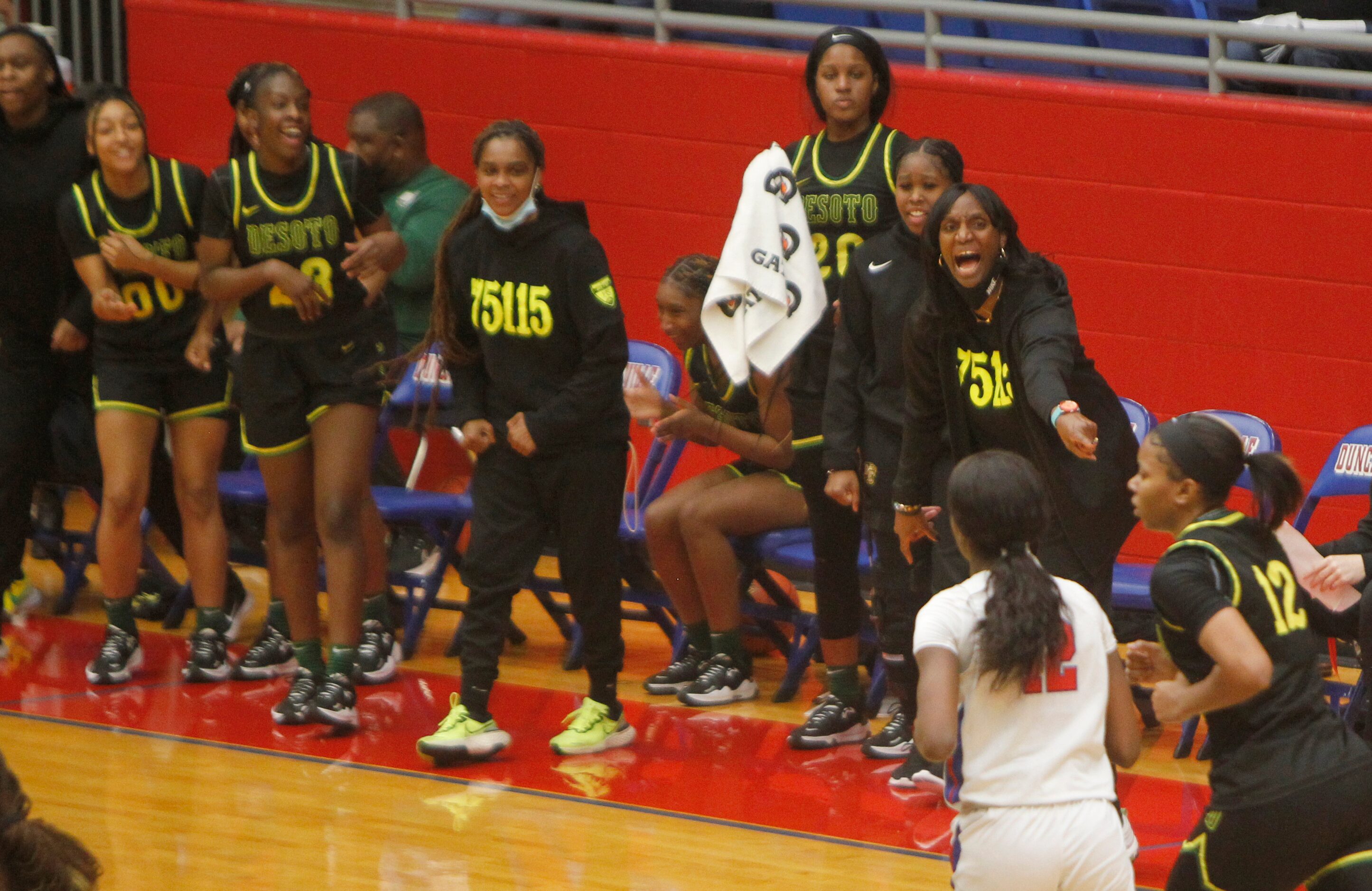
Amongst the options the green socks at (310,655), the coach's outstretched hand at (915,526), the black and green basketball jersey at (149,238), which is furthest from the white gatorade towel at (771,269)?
the black and green basketball jersey at (149,238)

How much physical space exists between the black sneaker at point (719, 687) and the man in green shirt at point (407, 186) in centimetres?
171

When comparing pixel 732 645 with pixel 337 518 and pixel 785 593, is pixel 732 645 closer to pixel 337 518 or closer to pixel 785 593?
pixel 785 593

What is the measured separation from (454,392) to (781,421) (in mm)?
1063

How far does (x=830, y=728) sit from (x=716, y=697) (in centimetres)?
55

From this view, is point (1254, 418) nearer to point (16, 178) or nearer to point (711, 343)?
point (711, 343)

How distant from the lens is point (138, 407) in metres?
6.06

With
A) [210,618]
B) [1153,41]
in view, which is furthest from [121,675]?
[1153,41]

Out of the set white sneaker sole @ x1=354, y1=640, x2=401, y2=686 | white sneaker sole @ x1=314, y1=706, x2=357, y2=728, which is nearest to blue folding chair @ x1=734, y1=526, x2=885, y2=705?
white sneaker sole @ x1=354, y1=640, x2=401, y2=686

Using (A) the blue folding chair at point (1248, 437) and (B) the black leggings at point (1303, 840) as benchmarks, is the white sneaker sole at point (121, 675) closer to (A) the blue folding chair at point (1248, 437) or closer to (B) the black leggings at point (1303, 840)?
(A) the blue folding chair at point (1248, 437)

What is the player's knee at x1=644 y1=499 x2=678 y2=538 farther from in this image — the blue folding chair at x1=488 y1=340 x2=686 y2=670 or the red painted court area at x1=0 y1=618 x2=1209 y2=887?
the red painted court area at x1=0 y1=618 x2=1209 y2=887

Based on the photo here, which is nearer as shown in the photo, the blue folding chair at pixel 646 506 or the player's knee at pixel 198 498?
the player's knee at pixel 198 498

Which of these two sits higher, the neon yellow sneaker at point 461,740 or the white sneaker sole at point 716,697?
the neon yellow sneaker at point 461,740

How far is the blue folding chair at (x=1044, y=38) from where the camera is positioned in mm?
6938

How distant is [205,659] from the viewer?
20.3 ft
